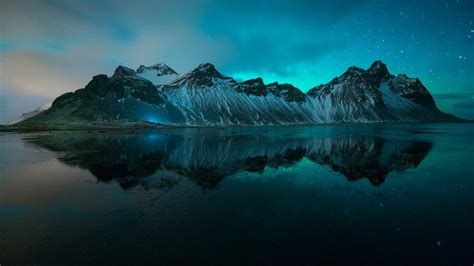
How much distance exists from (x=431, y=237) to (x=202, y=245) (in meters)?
12.2

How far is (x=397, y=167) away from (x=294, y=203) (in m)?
21.7

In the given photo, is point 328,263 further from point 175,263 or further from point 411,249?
point 175,263

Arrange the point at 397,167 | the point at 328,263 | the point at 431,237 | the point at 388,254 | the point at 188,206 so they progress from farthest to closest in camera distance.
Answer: the point at 397,167 → the point at 188,206 → the point at 431,237 → the point at 388,254 → the point at 328,263

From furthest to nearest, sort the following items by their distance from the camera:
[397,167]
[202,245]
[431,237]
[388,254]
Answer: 1. [397,167]
2. [431,237]
3. [202,245]
4. [388,254]

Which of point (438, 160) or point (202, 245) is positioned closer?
point (202, 245)

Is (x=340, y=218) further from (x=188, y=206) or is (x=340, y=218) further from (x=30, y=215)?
(x=30, y=215)

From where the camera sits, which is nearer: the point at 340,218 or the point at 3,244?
the point at 3,244

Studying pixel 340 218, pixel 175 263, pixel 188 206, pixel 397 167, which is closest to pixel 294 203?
pixel 340 218

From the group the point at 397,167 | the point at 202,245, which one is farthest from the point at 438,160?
the point at 202,245

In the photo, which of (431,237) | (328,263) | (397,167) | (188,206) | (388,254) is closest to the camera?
(328,263)

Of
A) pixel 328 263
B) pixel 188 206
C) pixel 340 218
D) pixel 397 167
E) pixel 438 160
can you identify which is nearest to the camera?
pixel 328 263

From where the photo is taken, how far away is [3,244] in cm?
1359

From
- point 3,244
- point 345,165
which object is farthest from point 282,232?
point 345,165

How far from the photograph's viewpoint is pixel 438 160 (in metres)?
39.6
